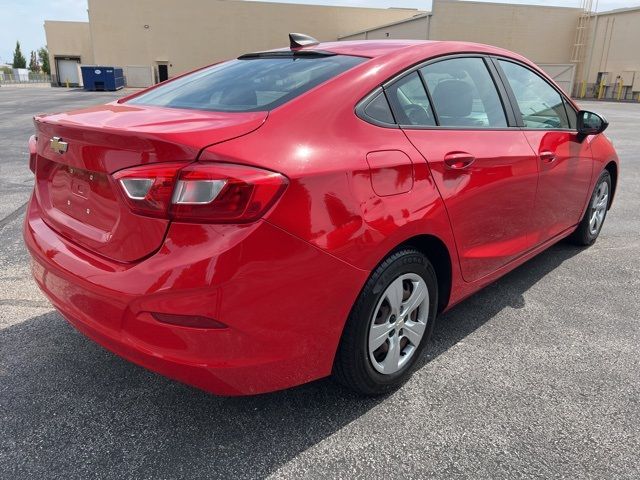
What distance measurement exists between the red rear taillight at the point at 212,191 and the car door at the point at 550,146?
2.06 metres

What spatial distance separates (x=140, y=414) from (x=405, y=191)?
1.51m

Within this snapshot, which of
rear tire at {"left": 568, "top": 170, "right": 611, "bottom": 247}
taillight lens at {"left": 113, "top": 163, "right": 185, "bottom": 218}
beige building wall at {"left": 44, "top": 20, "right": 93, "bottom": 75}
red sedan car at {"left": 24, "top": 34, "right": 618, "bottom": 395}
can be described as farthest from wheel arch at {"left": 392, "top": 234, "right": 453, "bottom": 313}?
beige building wall at {"left": 44, "top": 20, "right": 93, "bottom": 75}

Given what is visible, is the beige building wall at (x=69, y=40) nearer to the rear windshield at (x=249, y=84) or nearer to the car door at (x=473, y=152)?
the rear windshield at (x=249, y=84)

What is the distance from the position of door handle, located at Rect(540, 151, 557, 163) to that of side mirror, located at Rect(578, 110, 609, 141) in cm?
55

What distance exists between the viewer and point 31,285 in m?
3.63

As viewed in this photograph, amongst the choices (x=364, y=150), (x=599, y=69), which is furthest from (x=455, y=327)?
(x=599, y=69)

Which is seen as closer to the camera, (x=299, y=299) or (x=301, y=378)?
(x=299, y=299)

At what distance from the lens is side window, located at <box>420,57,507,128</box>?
2656 millimetres

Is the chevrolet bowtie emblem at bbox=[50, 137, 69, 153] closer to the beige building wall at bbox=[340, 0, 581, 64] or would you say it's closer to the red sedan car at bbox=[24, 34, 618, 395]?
the red sedan car at bbox=[24, 34, 618, 395]

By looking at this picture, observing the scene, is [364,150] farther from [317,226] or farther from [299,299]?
[299,299]

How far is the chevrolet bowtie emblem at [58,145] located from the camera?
2.17 metres

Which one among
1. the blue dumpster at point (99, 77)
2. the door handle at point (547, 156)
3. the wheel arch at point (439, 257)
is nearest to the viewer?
the wheel arch at point (439, 257)

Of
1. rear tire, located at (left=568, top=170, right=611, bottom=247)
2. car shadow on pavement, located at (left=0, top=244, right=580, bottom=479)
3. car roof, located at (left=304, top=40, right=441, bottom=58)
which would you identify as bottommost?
car shadow on pavement, located at (left=0, top=244, right=580, bottom=479)

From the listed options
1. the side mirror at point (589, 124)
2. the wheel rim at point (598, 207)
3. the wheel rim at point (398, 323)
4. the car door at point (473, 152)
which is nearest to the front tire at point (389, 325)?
the wheel rim at point (398, 323)
